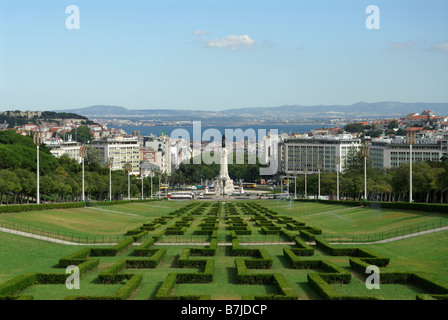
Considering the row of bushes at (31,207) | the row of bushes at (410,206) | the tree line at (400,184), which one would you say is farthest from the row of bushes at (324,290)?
the tree line at (400,184)

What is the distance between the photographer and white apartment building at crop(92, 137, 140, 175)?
18925 centimetres

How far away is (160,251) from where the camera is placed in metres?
Result: 34.5

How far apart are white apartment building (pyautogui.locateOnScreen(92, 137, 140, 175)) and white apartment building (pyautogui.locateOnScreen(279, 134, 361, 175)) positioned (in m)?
47.9

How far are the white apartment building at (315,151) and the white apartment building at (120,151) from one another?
47.9m

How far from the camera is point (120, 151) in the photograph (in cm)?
19225

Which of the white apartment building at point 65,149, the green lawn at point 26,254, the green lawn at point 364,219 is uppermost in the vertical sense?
the white apartment building at point 65,149

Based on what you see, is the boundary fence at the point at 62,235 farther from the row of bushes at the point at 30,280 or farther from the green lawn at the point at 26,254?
the row of bushes at the point at 30,280

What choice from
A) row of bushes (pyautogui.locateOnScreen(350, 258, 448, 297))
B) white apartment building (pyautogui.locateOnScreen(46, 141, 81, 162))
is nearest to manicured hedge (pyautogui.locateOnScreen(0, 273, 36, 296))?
row of bushes (pyautogui.locateOnScreen(350, 258, 448, 297))

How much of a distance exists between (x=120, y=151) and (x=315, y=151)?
198 ft

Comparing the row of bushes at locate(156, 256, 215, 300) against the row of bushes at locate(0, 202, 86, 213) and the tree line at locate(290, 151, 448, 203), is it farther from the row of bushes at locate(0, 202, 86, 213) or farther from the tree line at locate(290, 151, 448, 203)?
the tree line at locate(290, 151, 448, 203)

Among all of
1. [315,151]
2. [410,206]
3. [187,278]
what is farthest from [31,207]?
[315,151]

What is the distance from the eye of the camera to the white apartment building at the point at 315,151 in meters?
177
